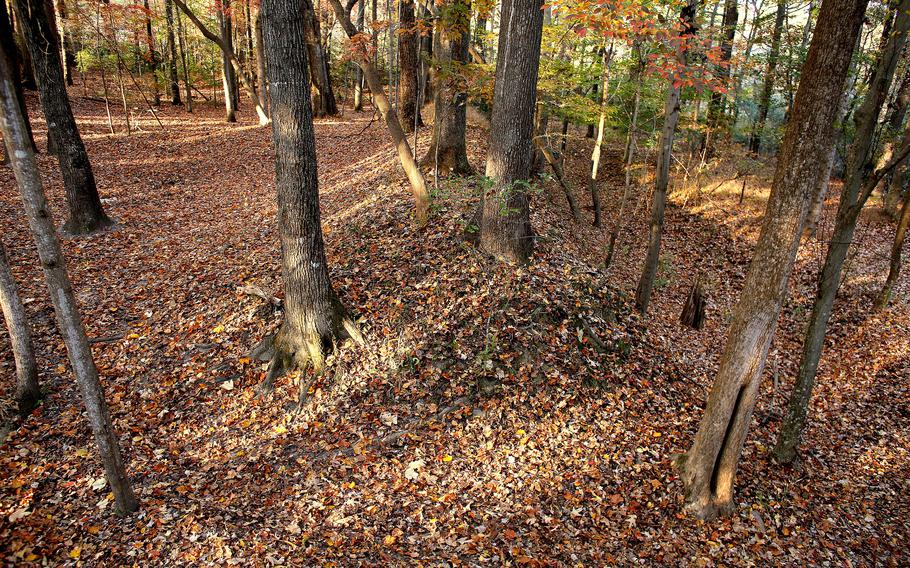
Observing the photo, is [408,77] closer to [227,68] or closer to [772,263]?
[227,68]

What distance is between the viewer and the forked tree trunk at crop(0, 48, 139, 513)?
145 inches

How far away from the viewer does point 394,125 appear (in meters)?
8.70

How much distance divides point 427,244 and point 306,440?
155 inches

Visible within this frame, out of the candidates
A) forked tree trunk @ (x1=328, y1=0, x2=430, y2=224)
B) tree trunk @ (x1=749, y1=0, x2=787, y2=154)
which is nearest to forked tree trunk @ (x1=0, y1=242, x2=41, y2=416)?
forked tree trunk @ (x1=328, y1=0, x2=430, y2=224)

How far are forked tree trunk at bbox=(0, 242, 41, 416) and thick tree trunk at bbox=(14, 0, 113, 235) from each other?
4980mm

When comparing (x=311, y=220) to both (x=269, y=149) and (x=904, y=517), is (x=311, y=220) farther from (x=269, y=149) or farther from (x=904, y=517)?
(x=269, y=149)

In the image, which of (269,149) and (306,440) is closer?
(306,440)

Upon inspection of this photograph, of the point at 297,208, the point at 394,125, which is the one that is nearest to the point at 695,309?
the point at 394,125

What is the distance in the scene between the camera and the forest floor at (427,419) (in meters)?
5.06

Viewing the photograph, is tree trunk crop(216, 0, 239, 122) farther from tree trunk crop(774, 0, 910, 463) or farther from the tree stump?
tree trunk crop(774, 0, 910, 463)

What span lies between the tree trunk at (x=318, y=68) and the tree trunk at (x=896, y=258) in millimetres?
19931

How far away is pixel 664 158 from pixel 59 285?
28.6 feet

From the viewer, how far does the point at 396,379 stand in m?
6.75

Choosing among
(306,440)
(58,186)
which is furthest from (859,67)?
(58,186)
